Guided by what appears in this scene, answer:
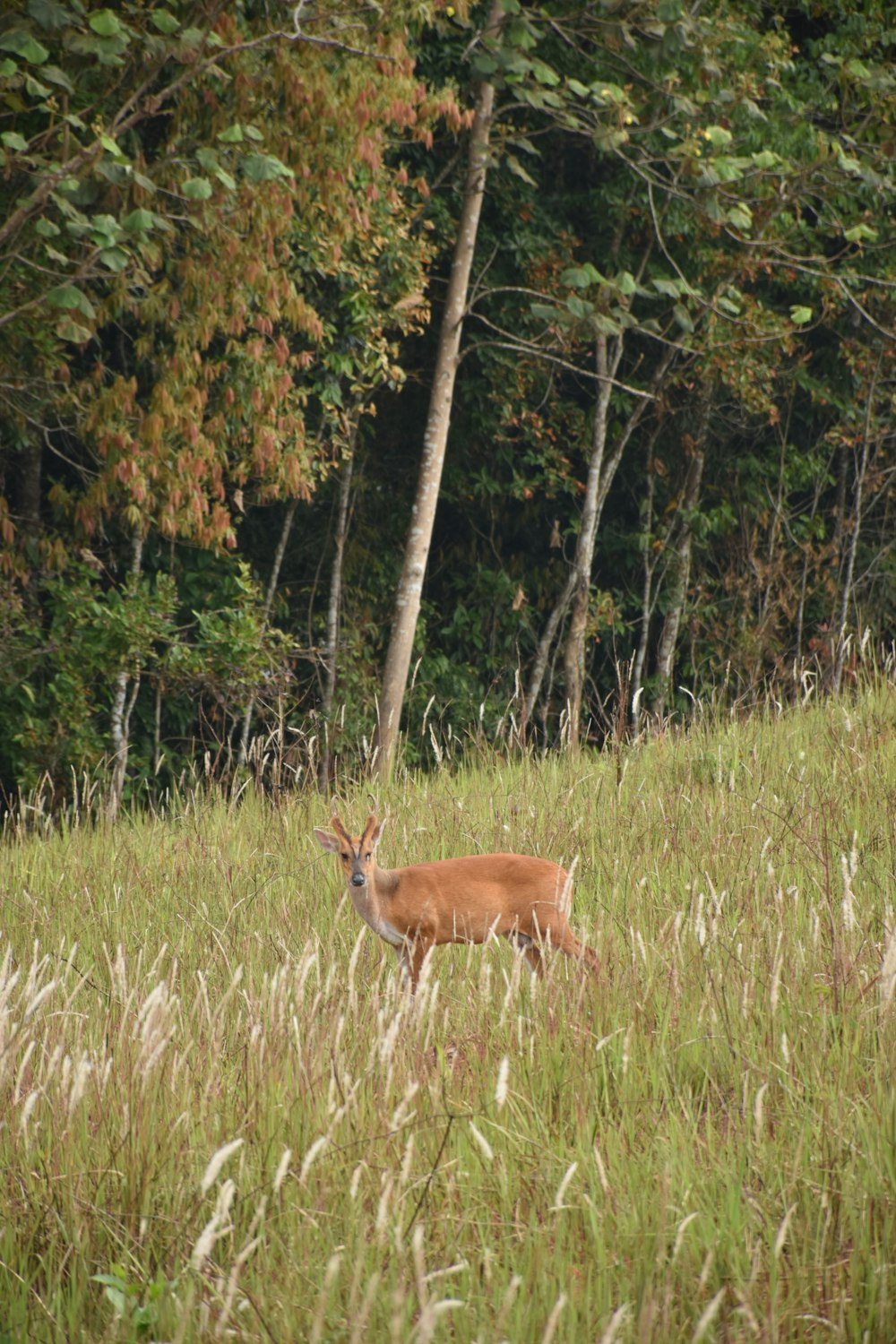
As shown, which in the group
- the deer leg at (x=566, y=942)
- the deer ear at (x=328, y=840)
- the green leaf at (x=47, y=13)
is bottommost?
the deer leg at (x=566, y=942)

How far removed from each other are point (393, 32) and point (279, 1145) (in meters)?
9.83

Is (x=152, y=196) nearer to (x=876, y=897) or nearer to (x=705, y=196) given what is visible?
(x=705, y=196)

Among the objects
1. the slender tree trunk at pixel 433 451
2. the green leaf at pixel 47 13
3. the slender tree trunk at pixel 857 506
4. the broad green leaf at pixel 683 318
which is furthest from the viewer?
the slender tree trunk at pixel 857 506

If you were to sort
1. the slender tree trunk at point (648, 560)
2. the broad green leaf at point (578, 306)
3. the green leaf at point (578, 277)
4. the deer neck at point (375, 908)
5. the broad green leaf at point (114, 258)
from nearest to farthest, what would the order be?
the deer neck at point (375, 908) → the broad green leaf at point (114, 258) → the green leaf at point (578, 277) → the broad green leaf at point (578, 306) → the slender tree trunk at point (648, 560)

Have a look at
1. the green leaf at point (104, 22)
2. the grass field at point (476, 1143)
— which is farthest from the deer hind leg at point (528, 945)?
the green leaf at point (104, 22)

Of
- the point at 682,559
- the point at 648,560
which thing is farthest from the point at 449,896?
the point at 682,559

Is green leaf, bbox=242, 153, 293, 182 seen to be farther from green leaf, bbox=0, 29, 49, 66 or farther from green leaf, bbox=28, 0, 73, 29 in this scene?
green leaf, bbox=0, 29, 49, 66

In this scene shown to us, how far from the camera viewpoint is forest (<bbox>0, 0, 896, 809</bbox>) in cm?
1071

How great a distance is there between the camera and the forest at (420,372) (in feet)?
35.1

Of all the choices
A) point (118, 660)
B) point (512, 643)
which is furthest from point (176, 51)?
point (512, 643)

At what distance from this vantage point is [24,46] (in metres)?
8.39

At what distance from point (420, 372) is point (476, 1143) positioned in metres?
15.3

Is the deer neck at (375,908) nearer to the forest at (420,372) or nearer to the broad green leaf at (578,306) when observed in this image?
the forest at (420,372)

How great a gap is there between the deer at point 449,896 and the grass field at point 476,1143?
13 cm
